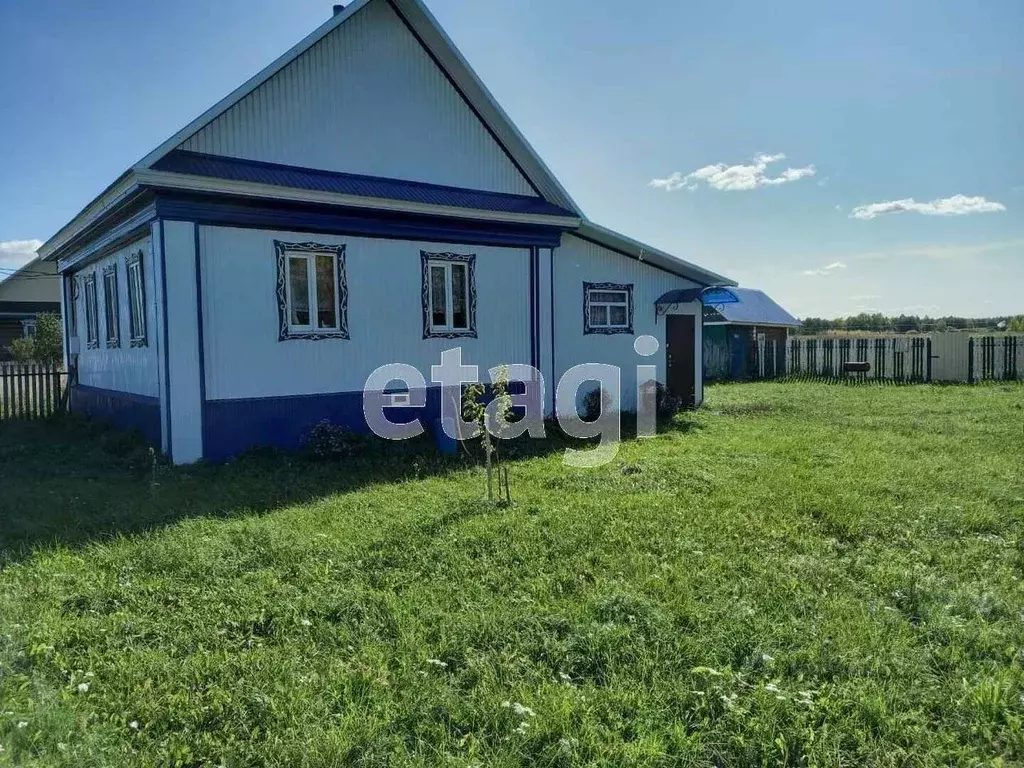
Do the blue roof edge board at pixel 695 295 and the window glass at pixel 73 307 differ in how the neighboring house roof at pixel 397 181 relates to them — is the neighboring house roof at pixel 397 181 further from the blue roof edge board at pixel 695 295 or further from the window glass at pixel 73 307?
the window glass at pixel 73 307

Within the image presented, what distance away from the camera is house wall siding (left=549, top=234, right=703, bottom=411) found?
1334 cm

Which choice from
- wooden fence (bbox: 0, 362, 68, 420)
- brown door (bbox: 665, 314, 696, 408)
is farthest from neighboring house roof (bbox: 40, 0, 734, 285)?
wooden fence (bbox: 0, 362, 68, 420)

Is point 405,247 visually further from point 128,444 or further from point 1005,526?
point 1005,526

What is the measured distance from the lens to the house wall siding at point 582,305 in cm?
1334

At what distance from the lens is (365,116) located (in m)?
10.7

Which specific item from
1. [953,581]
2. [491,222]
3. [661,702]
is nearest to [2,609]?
[661,702]

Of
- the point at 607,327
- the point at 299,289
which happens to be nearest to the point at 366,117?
the point at 299,289

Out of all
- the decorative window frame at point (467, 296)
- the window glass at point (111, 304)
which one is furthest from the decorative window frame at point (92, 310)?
the decorative window frame at point (467, 296)

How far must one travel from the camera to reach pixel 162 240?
28.5 ft

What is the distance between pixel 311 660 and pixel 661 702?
73.5 inches

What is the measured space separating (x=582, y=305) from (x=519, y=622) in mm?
10121

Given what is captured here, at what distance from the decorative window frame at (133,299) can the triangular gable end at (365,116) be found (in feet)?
7.31

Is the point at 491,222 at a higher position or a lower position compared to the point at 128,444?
higher

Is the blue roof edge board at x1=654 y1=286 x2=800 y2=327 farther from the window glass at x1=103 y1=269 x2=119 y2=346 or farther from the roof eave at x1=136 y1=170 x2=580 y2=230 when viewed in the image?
the window glass at x1=103 y1=269 x2=119 y2=346
